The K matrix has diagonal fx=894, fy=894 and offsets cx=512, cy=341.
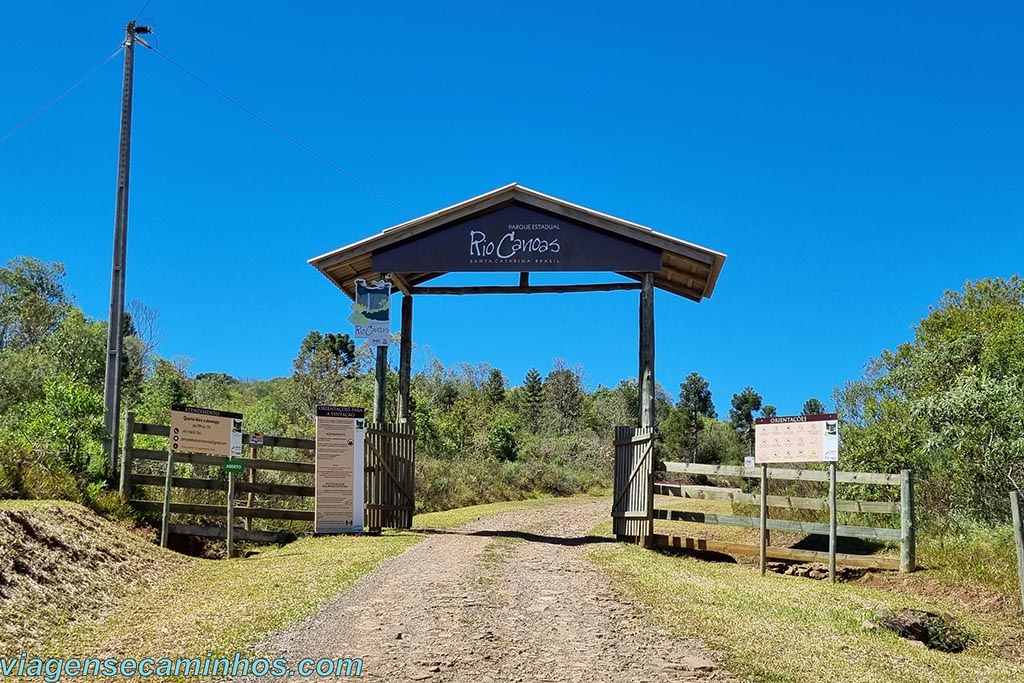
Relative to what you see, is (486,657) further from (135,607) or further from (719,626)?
(135,607)

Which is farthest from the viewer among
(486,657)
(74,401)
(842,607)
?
(74,401)

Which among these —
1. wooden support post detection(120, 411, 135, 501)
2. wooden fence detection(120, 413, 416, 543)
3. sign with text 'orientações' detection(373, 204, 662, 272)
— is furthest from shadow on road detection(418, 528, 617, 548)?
wooden support post detection(120, 411, 135, 501)

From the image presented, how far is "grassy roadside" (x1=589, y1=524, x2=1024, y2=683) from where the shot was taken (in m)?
7.95

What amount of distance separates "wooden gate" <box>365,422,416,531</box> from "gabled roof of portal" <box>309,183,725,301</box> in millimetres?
3310

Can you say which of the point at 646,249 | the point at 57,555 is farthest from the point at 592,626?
the point at 646,249

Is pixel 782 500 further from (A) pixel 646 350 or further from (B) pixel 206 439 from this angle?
(B) pixel 206 439

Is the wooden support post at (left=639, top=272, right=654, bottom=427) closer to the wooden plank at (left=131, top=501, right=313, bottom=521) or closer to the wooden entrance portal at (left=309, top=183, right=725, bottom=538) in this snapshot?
the wooden entrance portal at (left=309, top=183, right=725, bottom=538)

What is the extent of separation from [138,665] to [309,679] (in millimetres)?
1591

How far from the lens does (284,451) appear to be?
23.1 m

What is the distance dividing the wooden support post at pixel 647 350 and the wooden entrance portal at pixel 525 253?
2 cm

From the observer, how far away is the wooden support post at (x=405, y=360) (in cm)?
1902

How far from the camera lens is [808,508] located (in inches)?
590

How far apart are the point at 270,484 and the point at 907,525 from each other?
10.9 meters

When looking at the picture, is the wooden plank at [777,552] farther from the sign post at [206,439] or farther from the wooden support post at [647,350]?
the sign post at [206,439]
